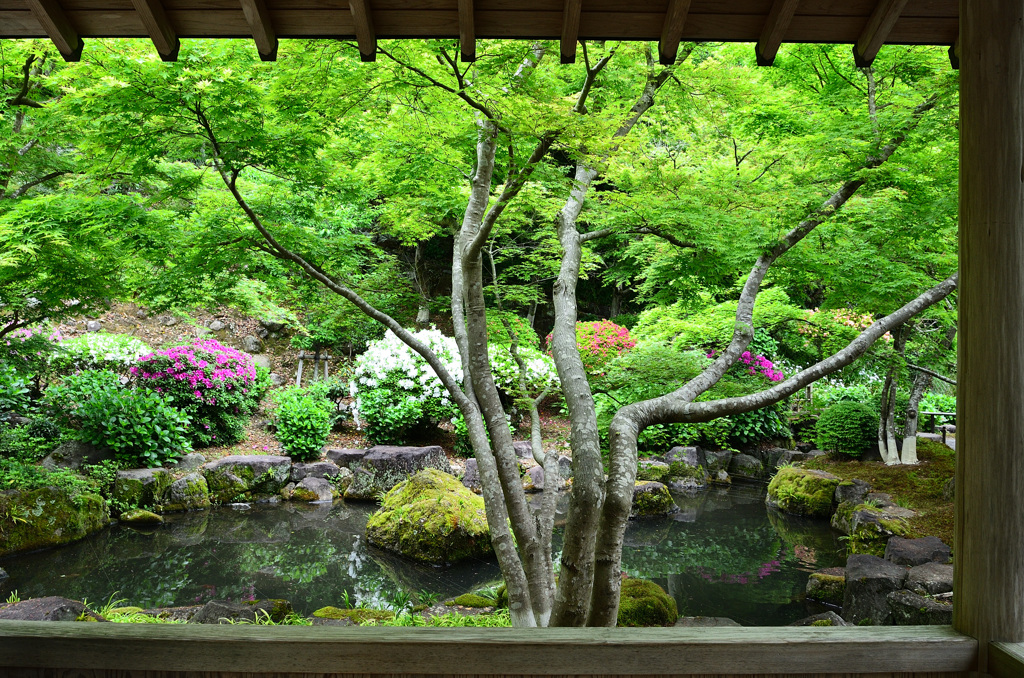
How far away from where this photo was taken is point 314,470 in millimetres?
8805

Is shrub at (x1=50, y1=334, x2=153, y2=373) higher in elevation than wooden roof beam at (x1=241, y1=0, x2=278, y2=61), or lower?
lower

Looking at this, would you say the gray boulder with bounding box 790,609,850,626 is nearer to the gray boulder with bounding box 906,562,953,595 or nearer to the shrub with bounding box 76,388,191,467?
the gray boulder with bounding box 906,562,953,595

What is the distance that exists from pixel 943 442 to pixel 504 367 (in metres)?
6.53

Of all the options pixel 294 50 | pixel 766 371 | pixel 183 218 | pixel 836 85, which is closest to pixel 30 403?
pixel 183 218

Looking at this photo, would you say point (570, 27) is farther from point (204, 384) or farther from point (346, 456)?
point (204, 384)

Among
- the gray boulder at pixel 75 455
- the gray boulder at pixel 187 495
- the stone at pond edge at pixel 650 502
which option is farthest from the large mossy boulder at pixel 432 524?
the gray boulder at pixel 75 455

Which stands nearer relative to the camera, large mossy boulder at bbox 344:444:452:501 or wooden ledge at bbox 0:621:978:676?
wooden ledge at bbox 0:621:978:676

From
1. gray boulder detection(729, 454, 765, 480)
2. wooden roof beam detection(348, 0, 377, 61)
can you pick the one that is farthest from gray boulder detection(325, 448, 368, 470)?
wooden roof beam detection(348, 0, 377, 61)

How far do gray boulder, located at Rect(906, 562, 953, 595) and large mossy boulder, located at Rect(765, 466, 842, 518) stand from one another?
2981 millimetres

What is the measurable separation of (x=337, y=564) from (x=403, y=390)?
3925mm

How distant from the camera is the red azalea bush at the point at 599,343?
21.9ft

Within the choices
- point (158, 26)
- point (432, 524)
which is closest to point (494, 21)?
point (158, 26)

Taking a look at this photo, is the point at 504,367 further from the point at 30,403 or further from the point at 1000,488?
the point at 1000,488

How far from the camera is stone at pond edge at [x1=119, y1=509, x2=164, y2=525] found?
7133mm
